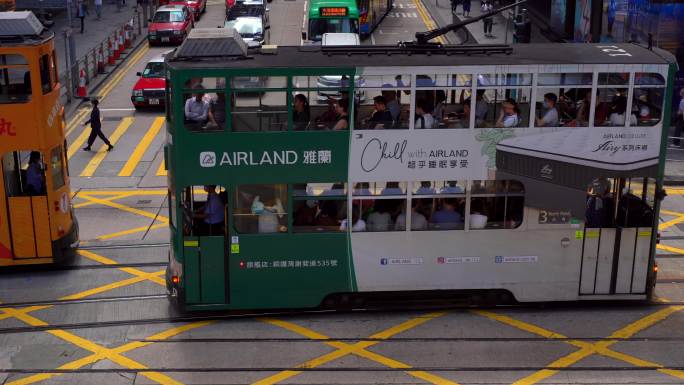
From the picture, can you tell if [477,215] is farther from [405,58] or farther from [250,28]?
[250,28]

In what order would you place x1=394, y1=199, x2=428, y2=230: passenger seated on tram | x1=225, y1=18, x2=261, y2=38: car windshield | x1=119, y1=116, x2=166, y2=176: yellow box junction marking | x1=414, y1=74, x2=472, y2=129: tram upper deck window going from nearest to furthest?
x1=414, y1=74, x2=472, y2=129: tram upper deck window, x1=394, y1=199, x2=428, y2=230: passenger seated on tram, x1=119, y1=116, x2=166, y2=176: yellow box junction marking, x1=225, y1=18, x2=261, y2=38: car windshield

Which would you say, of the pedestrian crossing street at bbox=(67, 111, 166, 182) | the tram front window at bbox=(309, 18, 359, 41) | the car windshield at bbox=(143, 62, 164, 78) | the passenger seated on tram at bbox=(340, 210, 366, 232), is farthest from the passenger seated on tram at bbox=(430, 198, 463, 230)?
the tram front window at bbox=(309, 18, 359, 41)

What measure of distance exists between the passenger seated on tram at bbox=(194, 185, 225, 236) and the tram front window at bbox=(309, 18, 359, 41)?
71.2ft

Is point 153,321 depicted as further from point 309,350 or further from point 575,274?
point 575,274

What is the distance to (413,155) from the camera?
1303 centimetres

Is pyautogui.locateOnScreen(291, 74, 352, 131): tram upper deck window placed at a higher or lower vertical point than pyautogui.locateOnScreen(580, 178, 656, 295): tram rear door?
higher

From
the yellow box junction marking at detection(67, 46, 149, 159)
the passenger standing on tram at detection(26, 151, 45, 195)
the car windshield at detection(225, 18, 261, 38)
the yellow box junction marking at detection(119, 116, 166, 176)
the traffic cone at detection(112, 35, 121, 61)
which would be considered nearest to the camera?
the passenger standing on tram at detection(26, 151, 45, 195)

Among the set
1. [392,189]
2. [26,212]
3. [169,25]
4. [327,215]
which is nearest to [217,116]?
[327,215]

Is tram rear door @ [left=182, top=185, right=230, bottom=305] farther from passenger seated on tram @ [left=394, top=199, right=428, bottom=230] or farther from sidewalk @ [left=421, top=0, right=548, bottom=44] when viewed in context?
sidewalk @ [left=421, top=0, right=548, bottom=44]

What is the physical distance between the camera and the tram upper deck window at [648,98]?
1302 centimetres

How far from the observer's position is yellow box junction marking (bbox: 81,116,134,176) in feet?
72.5

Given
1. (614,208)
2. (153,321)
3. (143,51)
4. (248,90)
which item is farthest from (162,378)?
(143,51)

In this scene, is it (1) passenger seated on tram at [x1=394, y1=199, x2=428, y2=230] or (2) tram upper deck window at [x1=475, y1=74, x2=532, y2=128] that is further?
(1) passenger seated on tram at [x1=394, y1=199, x2=428, y2=230]

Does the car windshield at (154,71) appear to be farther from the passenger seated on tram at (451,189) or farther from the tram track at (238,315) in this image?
the passenger seated on tram at (451,189)
